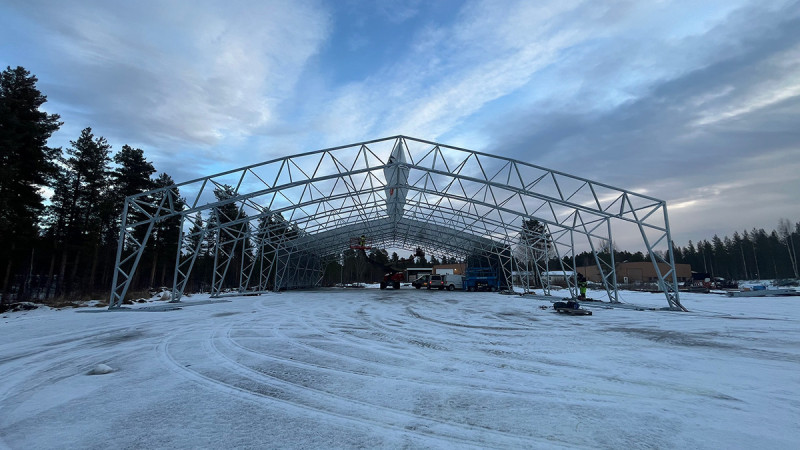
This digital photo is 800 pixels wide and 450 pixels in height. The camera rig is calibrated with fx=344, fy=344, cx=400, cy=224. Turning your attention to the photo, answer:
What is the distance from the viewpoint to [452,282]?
1855 inches

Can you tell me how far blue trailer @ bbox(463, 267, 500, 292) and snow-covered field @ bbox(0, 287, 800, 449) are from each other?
32.1 m

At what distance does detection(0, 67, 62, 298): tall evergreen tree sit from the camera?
65.5 feet

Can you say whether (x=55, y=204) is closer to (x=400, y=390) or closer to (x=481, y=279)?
(x=400, y=390)

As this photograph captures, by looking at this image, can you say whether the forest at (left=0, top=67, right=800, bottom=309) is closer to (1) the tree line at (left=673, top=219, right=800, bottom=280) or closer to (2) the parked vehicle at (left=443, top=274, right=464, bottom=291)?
(2) the parked vehicle at (left=443, top=274, right=464, bottom=291)

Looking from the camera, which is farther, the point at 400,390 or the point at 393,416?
the point at 400,390

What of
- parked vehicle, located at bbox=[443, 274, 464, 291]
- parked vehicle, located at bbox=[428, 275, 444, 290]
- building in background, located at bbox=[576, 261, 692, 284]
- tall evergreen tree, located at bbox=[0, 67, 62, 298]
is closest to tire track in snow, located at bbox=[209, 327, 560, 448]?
tall evergreen tree, located at bbox=[0, 67, 62, 298]

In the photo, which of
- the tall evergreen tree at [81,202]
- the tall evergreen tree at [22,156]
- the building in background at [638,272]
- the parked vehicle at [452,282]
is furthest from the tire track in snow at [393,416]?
the building in background at [638,272]

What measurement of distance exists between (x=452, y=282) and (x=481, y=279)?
6.02 m

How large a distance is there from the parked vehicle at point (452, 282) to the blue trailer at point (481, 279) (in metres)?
3.42

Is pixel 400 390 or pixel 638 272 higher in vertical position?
pixel 638 272

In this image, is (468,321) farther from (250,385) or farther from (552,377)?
(250,385)

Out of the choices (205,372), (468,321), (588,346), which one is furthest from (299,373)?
(468,321)

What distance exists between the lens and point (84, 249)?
29.2 meters

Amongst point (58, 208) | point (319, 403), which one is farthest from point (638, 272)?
point (58, 208)
